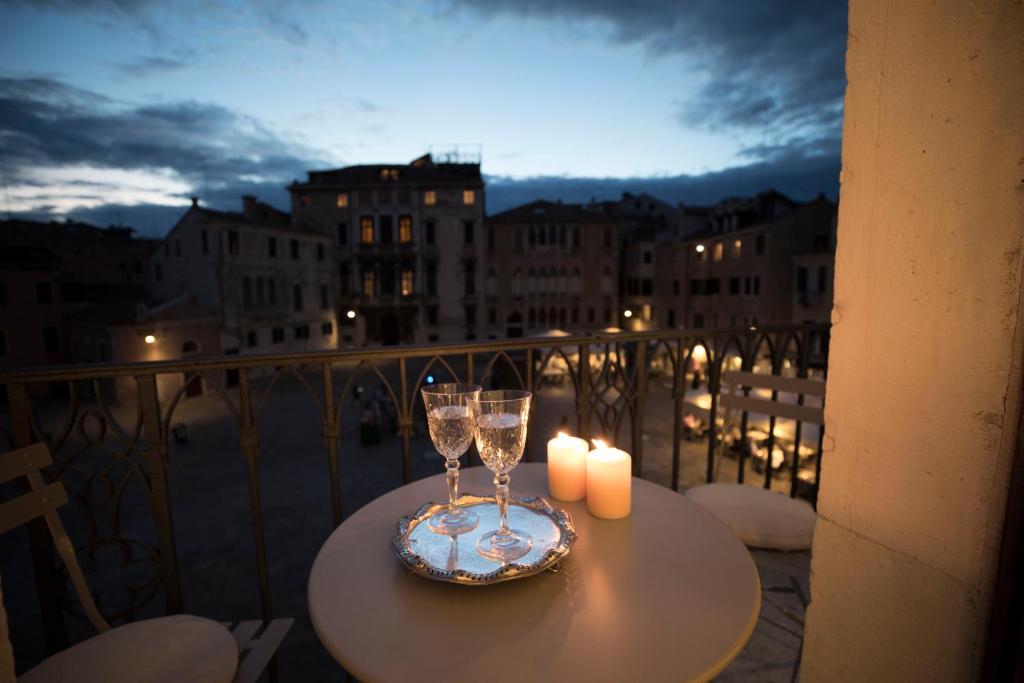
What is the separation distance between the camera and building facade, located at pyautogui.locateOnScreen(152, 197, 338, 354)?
70.8 feet

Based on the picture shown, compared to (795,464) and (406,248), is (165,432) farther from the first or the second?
(406,248)

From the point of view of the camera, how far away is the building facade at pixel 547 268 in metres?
30.3

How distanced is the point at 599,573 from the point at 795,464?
9.12 feet

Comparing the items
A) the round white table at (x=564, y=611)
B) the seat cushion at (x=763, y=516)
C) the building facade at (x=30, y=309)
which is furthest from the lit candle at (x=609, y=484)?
the building facade at (x=30, y=309)

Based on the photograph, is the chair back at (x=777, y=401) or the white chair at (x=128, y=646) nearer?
the white chair at (x=128, y=646)

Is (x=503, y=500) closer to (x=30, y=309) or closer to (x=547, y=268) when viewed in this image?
(x=30, y=309)

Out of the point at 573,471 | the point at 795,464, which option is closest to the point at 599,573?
the point at 573,471

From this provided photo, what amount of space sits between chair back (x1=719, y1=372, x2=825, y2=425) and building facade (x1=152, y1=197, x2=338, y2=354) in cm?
2009

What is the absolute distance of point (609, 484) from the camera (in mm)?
1547

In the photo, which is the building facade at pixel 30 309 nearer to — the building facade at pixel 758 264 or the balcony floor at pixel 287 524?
the balcony floor at pixel 287 524

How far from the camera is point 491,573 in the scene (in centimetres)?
121

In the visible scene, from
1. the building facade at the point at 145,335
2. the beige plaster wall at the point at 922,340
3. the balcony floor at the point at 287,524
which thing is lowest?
the balcony floor at the point at 287,524

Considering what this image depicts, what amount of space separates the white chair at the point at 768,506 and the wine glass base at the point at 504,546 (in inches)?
46.9

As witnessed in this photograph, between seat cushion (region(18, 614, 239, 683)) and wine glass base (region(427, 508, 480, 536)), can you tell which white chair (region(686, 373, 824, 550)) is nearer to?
wine glass base (region(427, 508, 480, 536))
